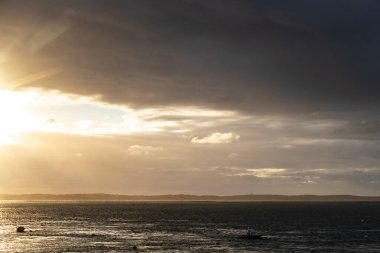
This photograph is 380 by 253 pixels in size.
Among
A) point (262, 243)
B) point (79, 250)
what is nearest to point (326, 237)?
point (262, 243)

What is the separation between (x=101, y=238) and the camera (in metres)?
170

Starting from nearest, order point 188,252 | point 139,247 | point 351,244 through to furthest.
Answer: point 188,252 → point 139,247 → point 351,244

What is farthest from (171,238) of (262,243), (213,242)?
(262,243)

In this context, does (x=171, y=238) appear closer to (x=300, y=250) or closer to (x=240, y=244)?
(x=240, y=244)

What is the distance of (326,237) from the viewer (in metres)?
180

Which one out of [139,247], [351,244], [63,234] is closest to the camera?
[139,247]

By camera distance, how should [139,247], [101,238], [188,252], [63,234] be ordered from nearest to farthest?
1. [188,252]
2. [139,247]
3. [101,238]
4. [63,234]

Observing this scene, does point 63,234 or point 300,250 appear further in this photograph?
point 63,234

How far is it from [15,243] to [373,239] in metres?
108

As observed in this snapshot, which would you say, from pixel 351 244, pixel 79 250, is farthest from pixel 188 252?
pixel 351 244

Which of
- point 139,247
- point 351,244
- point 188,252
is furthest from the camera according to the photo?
point 351,244

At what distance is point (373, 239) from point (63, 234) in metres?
101

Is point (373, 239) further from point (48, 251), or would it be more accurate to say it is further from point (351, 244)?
point (48, 251)

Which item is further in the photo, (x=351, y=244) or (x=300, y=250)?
(x=351, y=244)
